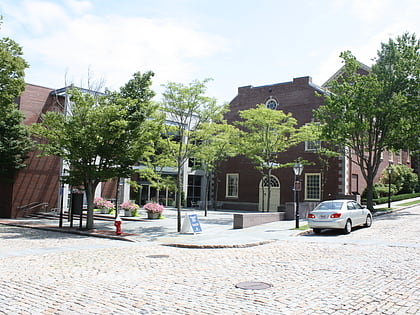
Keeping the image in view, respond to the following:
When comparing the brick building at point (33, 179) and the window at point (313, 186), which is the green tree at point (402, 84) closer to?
the window at point (313, 186)

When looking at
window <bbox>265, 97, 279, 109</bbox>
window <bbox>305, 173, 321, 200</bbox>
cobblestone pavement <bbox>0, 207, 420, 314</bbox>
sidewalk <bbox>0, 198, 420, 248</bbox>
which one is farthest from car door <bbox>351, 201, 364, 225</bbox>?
window <bbox>265, 97, 279, 109</bbox>

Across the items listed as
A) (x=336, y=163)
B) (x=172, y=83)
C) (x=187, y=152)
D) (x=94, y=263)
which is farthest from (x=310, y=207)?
(x=94, y=263)

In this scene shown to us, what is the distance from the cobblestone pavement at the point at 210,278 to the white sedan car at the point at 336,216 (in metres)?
1.79

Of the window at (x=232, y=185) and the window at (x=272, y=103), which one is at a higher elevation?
the window at (x=272, y=103)

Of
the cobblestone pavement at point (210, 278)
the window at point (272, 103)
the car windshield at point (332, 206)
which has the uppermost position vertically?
the window at point (272, 103)

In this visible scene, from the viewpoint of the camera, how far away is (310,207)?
26344 mm

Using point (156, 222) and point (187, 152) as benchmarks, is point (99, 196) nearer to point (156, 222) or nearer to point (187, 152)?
point (156, 222)

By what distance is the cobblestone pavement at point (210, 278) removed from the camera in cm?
670

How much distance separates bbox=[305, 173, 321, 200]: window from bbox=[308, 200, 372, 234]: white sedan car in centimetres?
1460

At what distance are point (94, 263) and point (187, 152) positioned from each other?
1105cm

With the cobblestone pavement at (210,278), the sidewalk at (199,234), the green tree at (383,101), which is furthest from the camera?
the green tree at (383,101)

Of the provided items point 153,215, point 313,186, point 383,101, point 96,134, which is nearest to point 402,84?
point 383,101

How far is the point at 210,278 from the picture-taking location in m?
9.02

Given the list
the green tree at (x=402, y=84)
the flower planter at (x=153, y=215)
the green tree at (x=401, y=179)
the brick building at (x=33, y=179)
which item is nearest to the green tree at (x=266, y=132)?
the green tree at (x=402, y=84)
